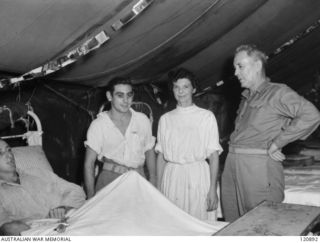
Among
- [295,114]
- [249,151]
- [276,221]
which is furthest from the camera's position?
[249,151]

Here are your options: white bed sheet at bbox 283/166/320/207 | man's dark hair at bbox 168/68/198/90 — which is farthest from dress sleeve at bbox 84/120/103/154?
white bed sheet at bbox 283/166/320/207

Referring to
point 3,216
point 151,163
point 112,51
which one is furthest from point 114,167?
point 112,51

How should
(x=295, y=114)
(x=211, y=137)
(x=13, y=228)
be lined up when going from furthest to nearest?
(x=211, y=137), (x=295, y=114), (x=13, y=228)

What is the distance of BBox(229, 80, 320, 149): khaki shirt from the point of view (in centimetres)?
206

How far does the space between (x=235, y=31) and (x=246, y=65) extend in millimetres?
1320

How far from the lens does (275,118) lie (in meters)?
2.14

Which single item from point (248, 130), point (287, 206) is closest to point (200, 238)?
point (287, 206)

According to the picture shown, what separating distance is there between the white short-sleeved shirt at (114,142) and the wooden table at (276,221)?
1.00 meters

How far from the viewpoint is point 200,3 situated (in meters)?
2.51

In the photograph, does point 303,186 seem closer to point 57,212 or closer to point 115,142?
point 115,142

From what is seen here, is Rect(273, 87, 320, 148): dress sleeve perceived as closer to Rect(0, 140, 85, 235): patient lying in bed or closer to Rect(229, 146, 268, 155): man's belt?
Rect(229, 146, 268, 155): man's belt

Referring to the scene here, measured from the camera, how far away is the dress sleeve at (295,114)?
2048 millimetres

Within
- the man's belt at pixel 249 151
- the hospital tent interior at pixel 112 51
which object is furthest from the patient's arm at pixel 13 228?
the man's belt at pixel 249 151

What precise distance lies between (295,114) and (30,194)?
66.7 inches
